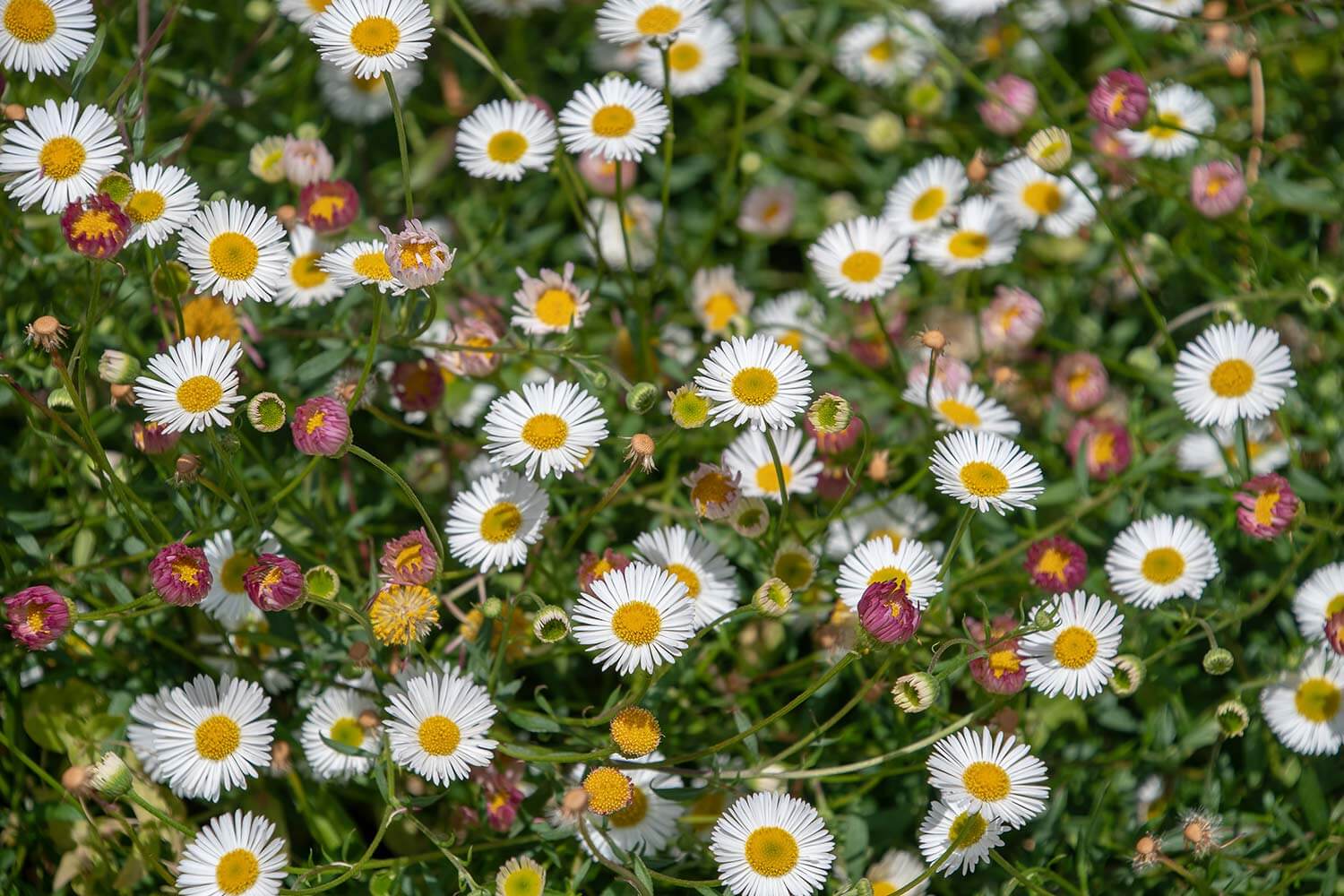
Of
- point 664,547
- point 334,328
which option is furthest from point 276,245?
point 664,547

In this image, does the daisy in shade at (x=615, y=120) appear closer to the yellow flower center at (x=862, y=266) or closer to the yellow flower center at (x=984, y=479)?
the yellow flower center at (x=862, y=266)

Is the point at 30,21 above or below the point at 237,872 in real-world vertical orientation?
above

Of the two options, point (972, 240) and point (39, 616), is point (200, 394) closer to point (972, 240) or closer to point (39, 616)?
point (39, 616)

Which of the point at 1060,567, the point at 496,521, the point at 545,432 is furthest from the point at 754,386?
the point at 1060,567

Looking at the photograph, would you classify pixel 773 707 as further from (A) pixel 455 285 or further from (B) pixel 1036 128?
(B) pixel 1036 128

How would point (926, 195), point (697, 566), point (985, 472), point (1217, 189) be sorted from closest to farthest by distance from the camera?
point (985, 472) → point (697, 566) → point (1217, 189) → point (926, 195)

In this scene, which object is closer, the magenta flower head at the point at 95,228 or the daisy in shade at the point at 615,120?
the magenta flower head at the point at 95,228

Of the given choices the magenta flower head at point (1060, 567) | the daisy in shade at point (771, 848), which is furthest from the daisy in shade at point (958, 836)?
the magenta flower head at point (1060, 567)
